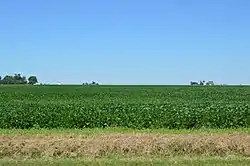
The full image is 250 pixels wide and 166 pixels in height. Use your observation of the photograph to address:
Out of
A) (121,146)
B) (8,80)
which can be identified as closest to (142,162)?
(121,146)

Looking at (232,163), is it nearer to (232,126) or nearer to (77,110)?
(232,126)

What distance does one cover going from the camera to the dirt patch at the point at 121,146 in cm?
1314

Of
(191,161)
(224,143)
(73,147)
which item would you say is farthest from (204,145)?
(73,147)

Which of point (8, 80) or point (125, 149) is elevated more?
point (8, 80)

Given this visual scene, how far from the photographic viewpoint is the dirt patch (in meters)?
13.1

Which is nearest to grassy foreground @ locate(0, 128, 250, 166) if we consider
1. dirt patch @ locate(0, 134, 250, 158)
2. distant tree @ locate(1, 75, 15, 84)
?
dirt patch @ locate(0, 134, 250, 158)

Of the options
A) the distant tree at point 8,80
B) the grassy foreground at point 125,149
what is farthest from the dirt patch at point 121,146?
the distant tree at point 8,80

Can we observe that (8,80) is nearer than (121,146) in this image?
No

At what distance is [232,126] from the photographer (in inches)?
842

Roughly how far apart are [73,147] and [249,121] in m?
A: 10.8

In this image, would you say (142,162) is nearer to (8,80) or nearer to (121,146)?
(121,146)

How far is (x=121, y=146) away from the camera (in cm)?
1349

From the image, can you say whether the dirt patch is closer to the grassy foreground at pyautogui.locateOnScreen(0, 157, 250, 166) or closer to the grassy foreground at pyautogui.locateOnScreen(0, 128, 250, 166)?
the grassy foreground at pyautogui.locateOnScreen(0, 128, 250, 166)

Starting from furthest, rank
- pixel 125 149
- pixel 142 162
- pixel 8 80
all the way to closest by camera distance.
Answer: pixel 8 80
pixel 125 149
pixel 142 162
